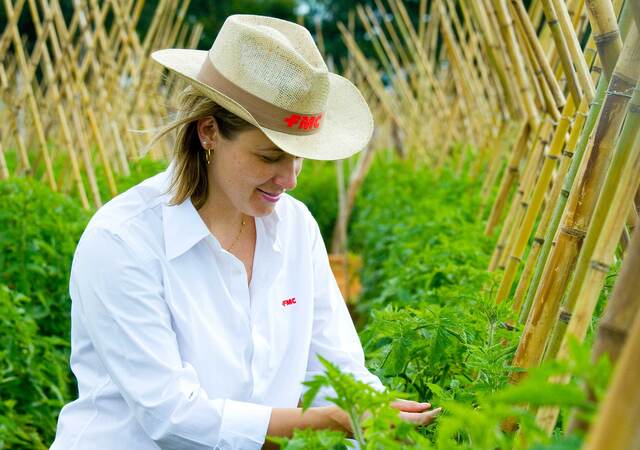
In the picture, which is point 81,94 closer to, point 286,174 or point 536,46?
point 536,46

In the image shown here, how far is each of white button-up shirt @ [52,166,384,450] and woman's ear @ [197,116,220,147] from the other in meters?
0.16

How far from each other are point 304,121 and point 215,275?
1.39 ft

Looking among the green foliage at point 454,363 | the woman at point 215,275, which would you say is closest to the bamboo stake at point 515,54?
the green foliage at point 454,363

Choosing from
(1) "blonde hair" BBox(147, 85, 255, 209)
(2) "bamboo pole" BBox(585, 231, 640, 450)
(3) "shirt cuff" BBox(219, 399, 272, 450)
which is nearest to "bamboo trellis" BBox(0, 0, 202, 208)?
(1) "blonde hair" BBox(147, 85, 255, 209)

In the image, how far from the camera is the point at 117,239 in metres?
2.08

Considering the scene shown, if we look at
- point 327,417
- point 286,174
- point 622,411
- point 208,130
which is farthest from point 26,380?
point 622,411

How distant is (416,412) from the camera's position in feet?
6.06

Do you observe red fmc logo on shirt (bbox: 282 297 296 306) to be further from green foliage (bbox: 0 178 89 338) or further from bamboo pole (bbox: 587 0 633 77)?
green foliage (bbox: 0 178 89 338)

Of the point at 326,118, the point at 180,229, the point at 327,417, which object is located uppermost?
the point at 326,118

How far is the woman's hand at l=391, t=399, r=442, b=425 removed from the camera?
1.76 m

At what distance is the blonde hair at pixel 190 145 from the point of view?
85.5 inches

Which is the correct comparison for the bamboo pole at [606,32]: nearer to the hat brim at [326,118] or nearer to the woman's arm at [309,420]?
the hat brim at [326,118]

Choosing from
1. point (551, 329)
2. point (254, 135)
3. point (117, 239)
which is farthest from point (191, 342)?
point (551, 329)

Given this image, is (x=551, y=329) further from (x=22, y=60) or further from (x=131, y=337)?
(x=22, y=60)
